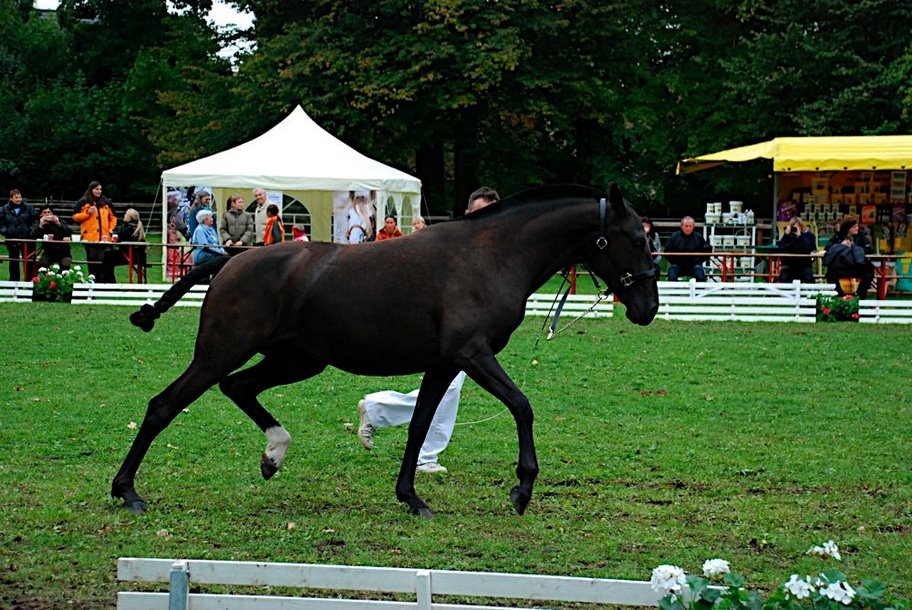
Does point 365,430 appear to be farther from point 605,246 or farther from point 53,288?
point 53,288

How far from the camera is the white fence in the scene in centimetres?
2136

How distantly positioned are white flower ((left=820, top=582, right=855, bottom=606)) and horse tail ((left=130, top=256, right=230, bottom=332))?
4.53 m

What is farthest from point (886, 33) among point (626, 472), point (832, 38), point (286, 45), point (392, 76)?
point (626, 472)

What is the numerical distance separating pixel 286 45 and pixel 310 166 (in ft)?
38.3

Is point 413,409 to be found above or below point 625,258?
below

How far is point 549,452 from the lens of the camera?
9.73 metres

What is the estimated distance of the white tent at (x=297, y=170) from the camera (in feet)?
86.7

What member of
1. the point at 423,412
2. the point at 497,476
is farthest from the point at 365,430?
the point at 423,412

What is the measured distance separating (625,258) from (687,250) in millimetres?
16945

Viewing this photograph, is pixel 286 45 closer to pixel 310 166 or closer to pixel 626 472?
pixel 310 166

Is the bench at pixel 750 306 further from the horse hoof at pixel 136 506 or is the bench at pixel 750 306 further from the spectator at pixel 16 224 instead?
the horse hoof at pixel 136 506

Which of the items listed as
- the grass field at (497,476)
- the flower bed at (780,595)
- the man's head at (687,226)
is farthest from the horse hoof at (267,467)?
the man's head at (687,226)

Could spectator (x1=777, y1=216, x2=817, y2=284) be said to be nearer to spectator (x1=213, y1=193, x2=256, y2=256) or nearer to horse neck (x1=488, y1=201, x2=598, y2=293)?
spectator (x1=213, y1=193, x2=256, y2=256)

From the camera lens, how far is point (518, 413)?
293 inches
